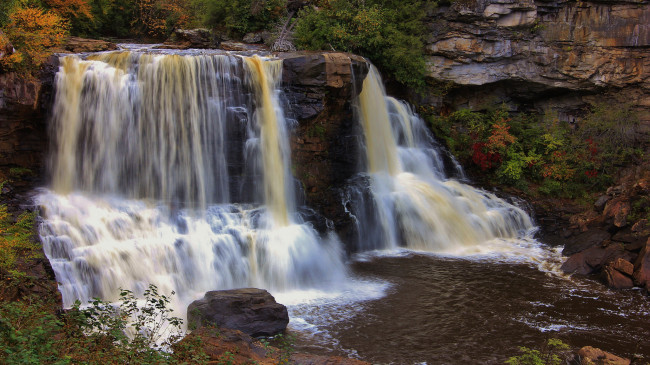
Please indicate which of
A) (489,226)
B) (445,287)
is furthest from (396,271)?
(489,226)

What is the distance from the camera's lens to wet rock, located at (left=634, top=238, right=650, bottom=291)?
40.4 feet

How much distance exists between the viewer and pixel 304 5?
66.3 feet

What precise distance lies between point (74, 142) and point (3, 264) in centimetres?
510

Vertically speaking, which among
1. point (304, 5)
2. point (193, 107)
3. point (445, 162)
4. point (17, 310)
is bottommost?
point (17, 310)

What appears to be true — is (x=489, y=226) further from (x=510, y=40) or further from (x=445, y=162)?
(x=510, y=40)

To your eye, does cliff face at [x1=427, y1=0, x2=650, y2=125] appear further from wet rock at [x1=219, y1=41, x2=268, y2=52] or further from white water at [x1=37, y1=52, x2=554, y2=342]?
white water at [x1=37, y1=52, x2=554, y2=342]

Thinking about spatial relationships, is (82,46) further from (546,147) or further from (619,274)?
(546,147)

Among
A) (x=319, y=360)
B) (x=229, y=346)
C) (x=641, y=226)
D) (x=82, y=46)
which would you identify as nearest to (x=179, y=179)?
(x=82, y=46)

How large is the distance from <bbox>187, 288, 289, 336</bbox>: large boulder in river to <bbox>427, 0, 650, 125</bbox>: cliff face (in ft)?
43.1

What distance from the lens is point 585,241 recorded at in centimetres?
1506

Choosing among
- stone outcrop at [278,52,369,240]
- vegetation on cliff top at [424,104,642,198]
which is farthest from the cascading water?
vegetation on cliff top at [424,104,642,198]

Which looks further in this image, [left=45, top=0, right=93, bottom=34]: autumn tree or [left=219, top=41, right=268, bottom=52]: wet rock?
[left=219, top=41, right=268, bottom=52]: wet rock

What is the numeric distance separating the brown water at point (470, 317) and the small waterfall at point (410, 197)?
2.03m

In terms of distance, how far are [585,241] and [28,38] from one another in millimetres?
15903
